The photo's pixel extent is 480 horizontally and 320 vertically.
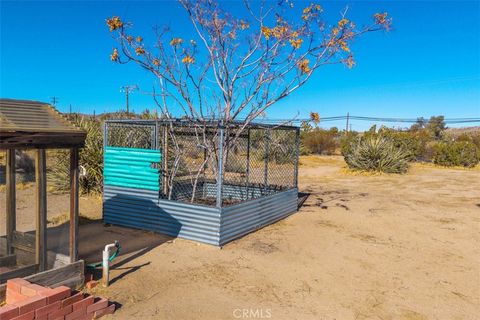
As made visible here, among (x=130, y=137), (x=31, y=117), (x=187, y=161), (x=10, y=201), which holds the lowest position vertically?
(x=10, y=201)

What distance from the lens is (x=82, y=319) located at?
3834mm

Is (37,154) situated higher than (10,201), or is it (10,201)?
(37,154)

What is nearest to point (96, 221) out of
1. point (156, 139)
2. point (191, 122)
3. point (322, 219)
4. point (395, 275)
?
point (156, 139)

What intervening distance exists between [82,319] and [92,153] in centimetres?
690

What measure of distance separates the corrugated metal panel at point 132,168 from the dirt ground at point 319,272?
870mm

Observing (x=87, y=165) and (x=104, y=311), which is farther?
(x=87, y=165)

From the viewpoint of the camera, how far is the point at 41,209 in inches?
176

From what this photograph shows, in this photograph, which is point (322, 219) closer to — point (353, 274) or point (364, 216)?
point (364, 216)

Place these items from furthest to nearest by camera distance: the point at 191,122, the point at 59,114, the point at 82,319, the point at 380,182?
1. the point at 380,182
2. the point at 191,122
3. the point at 59,114
4. the point at 82,319

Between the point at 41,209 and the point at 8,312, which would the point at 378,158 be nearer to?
the point at 41,209

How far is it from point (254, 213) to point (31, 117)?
419 cm

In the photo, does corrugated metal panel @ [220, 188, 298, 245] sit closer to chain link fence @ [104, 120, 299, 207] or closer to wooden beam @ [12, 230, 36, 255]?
chain link fence @ [104, 120, 299, 207]

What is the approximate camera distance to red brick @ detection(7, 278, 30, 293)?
3.85m

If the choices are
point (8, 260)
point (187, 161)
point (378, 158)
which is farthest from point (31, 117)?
point (378, 158)
